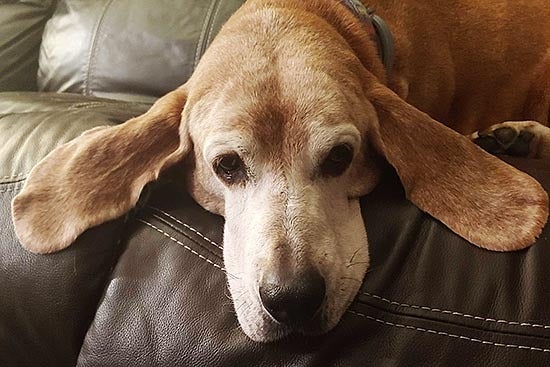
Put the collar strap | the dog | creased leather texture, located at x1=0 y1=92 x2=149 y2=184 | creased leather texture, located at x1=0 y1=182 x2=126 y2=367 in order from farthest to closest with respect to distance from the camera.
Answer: the collar strap
creased leather texture, located at x1=0 y1=92 x2=149 y2=184
creased leather texture, located at x1=0 y1=182 x2=126 y2=367
the dog

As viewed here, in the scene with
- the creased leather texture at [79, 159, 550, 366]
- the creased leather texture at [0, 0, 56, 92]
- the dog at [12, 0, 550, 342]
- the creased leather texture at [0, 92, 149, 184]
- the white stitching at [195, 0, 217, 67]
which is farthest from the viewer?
the creased leather texture at [0, 0, 56, 92]

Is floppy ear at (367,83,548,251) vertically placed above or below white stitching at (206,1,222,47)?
above

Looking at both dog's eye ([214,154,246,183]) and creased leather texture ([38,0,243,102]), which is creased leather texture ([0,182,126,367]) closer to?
dog's eye ([214,154,246,183])

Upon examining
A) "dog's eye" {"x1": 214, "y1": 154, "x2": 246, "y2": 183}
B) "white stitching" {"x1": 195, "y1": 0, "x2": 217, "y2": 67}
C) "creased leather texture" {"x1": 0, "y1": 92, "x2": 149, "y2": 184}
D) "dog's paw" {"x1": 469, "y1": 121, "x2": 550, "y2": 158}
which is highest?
"dog's eye" {"x1": 214, "y1": 154, "x2": 246, "y2": 183}

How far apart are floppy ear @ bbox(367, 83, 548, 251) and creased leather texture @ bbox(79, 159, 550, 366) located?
3cm

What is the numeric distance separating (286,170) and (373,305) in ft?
0.96

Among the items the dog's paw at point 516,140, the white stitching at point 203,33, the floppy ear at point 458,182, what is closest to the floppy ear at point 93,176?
the floppy ear at point 458,182

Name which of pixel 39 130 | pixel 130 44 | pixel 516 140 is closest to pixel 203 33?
pixel 130 44

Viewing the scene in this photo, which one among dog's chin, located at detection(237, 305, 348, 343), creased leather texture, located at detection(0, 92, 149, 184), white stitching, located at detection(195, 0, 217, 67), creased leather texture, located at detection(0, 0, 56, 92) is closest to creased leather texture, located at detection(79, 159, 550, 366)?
dog's chin, located at detection(237, 305, 348, 343)

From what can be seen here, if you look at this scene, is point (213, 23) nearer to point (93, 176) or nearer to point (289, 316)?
point (93, 176)

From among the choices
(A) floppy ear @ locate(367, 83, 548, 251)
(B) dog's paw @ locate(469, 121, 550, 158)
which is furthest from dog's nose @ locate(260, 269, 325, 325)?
(B) dog's paw @ locate(469, 121, 550, 158)

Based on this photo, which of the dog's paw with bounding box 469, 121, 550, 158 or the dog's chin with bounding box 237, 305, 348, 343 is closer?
the dog's chin with bounding box 237, 305, 348, 343

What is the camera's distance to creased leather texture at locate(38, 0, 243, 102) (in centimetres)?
227

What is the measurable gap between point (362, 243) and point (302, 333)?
0.18 m
